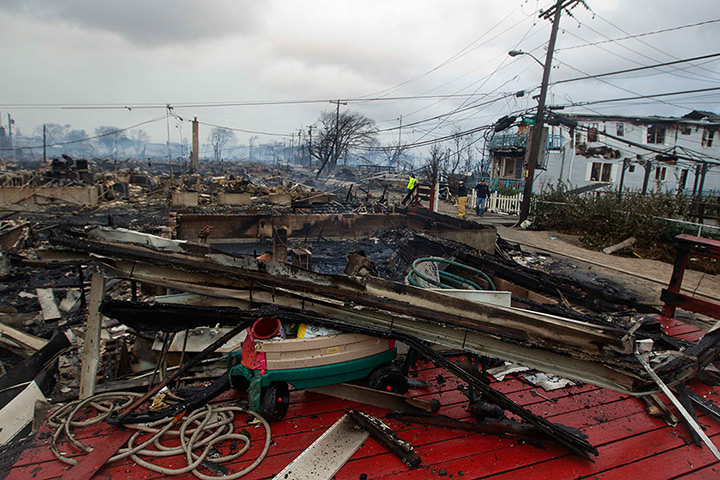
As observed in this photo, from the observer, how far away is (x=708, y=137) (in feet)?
97.0

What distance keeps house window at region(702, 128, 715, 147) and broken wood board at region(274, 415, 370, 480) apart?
40.3m

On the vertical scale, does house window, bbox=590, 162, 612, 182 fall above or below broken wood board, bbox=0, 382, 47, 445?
above

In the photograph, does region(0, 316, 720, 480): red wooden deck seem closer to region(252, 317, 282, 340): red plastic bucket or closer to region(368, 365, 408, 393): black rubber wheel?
region(368, 365, 408, 393): black rubber wheel

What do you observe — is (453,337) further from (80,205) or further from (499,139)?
(499,139)

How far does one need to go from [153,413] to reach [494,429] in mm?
2243

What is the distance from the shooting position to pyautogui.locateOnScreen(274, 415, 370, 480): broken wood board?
6.49ft

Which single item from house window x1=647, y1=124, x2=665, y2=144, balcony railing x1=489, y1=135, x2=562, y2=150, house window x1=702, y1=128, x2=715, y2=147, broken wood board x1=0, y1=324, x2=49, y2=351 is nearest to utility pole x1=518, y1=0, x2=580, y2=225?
broken wood board x1=0, y1=324, x2=49, y2=351

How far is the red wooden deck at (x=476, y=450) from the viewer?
6.67 ft

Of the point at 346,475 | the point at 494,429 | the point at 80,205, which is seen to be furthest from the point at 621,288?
the point at 80,205

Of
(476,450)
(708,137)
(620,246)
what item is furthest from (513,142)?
(476,450)

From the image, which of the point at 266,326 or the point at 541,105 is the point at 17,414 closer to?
the point at 266,326

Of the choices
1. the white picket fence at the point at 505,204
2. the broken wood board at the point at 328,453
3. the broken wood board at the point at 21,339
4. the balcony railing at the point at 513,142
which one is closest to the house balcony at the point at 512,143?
the balcony railing at the point at 513,142

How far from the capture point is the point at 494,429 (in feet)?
7.86

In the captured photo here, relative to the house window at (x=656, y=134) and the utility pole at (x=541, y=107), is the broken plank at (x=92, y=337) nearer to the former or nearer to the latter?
the utility pole at (x=541, y=107)
